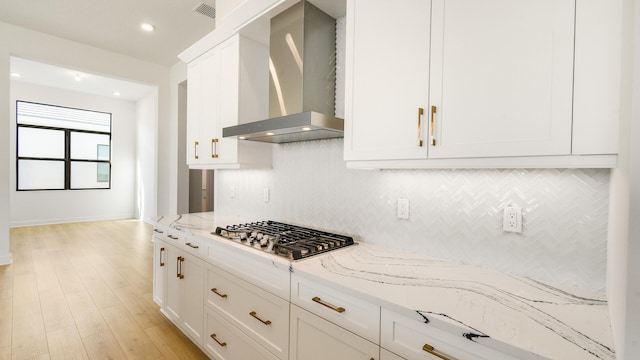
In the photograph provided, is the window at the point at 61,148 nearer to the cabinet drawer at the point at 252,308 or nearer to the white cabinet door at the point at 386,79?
the cabinet drawer at the point at 252,308

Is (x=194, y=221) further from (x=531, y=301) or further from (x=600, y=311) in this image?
(x=600, y=311)

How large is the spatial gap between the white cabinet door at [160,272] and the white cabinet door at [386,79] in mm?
1920

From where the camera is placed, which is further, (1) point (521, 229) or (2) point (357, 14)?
(2) point (357, 14)

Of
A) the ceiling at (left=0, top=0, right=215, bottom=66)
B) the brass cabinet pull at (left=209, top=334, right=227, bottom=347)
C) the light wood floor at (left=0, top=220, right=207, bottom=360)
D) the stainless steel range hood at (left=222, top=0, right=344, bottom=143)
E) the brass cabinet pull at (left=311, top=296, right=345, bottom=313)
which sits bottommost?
the light wood floor at (left=0, top=220, right=207, bottom=360)

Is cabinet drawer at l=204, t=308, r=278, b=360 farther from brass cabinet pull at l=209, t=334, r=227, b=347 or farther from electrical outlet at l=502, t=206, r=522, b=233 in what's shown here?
electrical outlet at l=502, t=206, r=522, b=233

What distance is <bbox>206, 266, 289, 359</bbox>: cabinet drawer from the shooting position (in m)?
1.49

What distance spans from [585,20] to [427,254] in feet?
3.81

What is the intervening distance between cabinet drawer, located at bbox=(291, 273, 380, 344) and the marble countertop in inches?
1.9

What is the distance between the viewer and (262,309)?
159cm

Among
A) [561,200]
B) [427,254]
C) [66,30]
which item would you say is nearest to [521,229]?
[561,200]

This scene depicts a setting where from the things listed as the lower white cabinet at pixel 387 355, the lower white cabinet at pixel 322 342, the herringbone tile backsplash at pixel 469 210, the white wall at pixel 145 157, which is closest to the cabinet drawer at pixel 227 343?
the lower white cabinet at pixel 322 342

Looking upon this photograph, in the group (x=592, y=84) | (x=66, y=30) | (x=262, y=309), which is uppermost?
(x=66, y=30)

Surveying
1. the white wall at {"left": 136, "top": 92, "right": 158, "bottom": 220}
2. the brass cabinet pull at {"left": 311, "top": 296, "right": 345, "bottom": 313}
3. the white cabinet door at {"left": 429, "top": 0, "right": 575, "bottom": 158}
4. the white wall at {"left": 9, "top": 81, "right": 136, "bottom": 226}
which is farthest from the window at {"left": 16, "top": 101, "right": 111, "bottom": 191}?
the white cabinet door at {"left": 429, "top": 0, "right": 575, "bottom": 158}

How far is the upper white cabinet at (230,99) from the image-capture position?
93.4 inches
